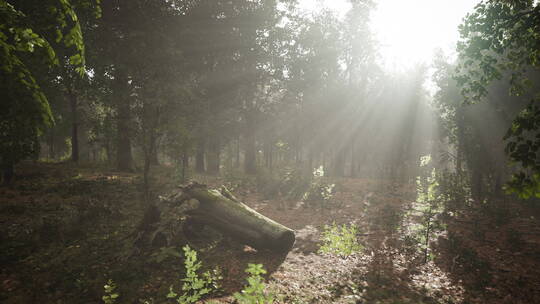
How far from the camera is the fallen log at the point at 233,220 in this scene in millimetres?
8164

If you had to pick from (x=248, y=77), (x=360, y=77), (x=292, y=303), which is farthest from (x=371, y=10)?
(x=292, y=303)

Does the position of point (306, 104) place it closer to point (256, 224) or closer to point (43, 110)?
point (256, 224)

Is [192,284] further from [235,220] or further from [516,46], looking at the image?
[516,46]

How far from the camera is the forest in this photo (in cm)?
427

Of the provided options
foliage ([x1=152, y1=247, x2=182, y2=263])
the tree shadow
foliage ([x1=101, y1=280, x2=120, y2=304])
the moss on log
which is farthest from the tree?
the tree shadow

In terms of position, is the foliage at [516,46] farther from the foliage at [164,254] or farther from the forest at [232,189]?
the foliage at [164,254]

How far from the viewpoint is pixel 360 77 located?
2919 centimetres

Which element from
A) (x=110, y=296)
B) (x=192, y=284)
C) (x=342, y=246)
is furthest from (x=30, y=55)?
(x=342, y=246)

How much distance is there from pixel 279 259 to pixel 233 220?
6.05 ft

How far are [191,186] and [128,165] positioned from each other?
10.9m

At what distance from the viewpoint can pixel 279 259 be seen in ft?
25.9

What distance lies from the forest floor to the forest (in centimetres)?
5

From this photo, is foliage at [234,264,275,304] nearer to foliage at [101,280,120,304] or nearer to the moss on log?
foliage at [101,280,120,304]

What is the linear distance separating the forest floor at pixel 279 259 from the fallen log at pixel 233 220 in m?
0.41
